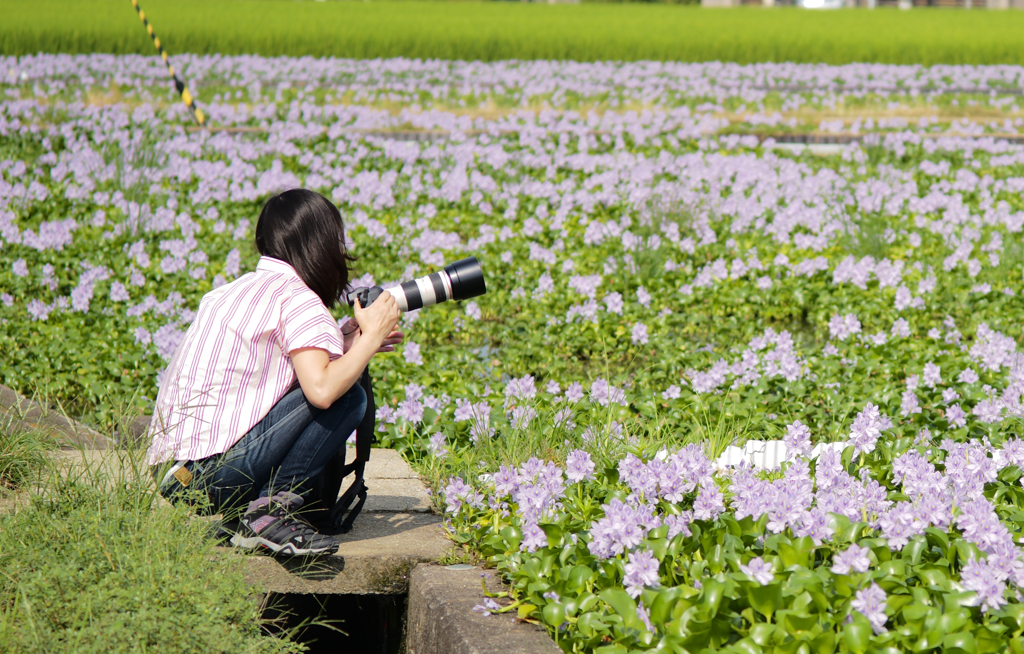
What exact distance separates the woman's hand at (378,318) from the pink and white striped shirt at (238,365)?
8cm

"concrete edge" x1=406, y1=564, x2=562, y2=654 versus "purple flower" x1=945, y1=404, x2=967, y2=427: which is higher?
"purple flower" x1=945, y1=404, x2=967, y2=427

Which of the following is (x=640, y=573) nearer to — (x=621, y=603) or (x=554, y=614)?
(x=621, y=603)

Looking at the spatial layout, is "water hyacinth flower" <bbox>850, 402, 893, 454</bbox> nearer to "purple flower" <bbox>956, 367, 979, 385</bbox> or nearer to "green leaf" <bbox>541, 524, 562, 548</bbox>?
"green leaf" <bbox>541, 524, 562, 548</bbox>

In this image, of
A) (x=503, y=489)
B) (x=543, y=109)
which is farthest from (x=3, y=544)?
(x=543, y=109)

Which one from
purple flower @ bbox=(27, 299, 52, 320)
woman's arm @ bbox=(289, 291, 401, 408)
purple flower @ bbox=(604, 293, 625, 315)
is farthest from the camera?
purple flower @ bbox=(604, 293, 625, 315)

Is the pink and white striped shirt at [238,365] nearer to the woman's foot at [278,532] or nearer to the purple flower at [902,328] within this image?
the woman's foot at [278,532]

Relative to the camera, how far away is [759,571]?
2062mm

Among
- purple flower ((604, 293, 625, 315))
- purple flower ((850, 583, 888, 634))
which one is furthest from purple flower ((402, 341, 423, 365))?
purple flower ((850, 583, 888, 634))

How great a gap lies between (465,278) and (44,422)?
5.31 ft

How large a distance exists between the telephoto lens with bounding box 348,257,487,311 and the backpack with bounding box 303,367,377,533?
0.23 meters

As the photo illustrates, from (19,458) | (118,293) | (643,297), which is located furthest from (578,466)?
(118,293)

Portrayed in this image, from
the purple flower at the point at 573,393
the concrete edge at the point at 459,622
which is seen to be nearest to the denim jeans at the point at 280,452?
the concrete edge at the point at 459,622

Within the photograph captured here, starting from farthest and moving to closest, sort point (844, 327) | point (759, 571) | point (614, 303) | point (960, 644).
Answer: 1. point (614, 303)
2. point (844, 327)
3. point (759, 571)
4. point (960, 644)

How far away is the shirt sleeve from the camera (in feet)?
8.36
